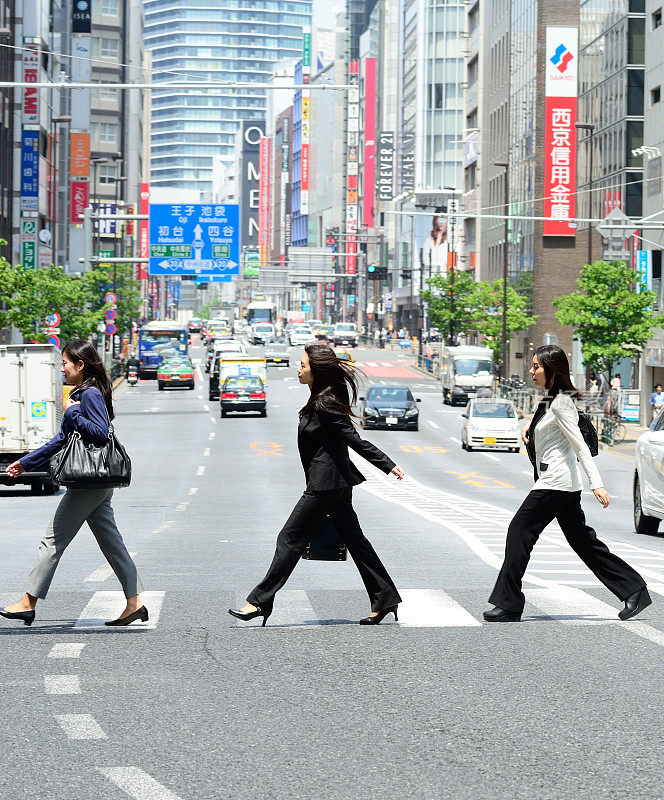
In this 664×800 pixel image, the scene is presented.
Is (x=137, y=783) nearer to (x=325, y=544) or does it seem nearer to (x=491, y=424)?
(x=325, y=544)

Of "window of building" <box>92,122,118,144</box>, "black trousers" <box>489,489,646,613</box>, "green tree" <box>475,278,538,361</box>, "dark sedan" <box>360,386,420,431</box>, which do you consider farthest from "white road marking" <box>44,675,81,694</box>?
"window of building" <box>92,122,118,144</box>

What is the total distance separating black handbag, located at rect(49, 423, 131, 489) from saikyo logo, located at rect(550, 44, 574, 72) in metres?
82.0

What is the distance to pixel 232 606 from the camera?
36.5 feet

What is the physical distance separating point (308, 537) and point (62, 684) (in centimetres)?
222

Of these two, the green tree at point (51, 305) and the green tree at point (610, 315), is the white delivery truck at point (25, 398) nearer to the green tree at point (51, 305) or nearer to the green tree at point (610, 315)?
the green tree at point (51, 305)

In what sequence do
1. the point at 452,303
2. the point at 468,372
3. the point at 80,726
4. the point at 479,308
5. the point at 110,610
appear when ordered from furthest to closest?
1. the point at 452,303
2. the point at 479,308
3. the point at 468,372
4. the point at 110,610
5. the point at 80,726

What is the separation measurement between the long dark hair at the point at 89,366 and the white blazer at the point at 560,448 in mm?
2814

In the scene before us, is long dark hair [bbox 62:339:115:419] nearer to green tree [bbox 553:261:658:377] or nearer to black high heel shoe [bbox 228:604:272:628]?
black high heel shoe [bbox 228:604:272:628]

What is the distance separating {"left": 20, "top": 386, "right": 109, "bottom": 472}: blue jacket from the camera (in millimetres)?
9562

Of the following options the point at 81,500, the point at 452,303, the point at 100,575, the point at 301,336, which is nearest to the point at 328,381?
the point at 81,500

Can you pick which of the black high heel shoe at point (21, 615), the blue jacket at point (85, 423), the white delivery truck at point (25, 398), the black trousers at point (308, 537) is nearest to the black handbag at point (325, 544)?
the black trousers at point (308, 537)

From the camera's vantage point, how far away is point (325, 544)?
386 inches

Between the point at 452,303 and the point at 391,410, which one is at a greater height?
the point at 452,303

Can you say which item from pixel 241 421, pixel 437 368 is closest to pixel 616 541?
pixel 241 421
